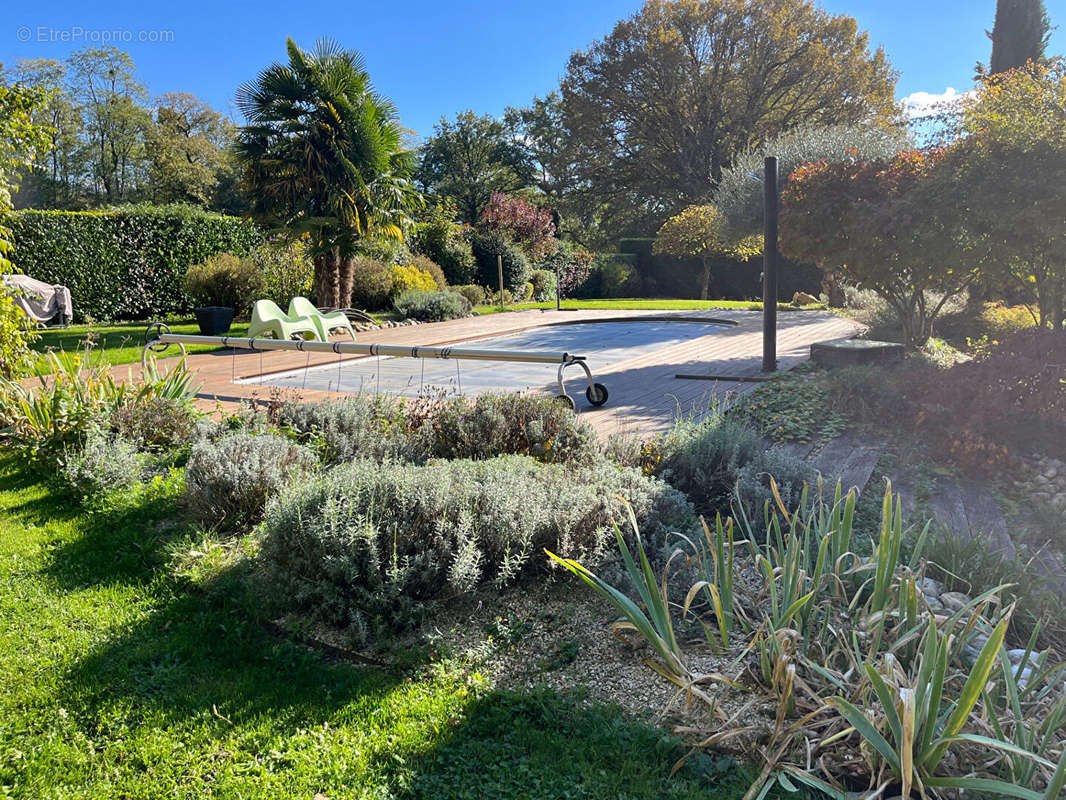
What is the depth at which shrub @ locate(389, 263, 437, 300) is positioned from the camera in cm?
1579

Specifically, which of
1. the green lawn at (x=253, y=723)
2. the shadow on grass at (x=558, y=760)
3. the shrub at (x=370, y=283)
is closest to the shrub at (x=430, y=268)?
the shrub at (x=370, y=283)

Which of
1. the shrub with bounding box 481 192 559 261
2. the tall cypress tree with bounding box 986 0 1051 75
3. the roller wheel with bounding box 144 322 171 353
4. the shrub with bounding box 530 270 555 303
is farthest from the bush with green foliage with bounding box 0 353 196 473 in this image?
the tall cypress tree with bounding box 986 0 1051 75

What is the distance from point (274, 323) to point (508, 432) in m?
6.00

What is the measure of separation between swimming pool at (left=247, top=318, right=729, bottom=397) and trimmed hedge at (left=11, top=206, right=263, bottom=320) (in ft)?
21.4

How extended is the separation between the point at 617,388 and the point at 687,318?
751 cm

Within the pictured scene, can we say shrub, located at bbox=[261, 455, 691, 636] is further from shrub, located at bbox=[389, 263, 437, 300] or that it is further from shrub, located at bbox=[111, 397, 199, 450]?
shrub, located at bbox=[389, 263, 437, 300]

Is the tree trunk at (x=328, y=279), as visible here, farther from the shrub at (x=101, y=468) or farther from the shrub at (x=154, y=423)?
the shrub at (x=101, y=468)

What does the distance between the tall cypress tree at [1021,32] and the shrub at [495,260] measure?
39.2ft

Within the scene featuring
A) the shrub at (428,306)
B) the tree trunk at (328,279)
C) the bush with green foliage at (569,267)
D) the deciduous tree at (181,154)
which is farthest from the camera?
the deciduous tree at (181,154)

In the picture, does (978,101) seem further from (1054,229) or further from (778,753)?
(778,753)

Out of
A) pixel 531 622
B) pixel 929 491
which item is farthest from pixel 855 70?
pixel 531 622

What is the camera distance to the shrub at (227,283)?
12.4m

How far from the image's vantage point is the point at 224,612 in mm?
2654

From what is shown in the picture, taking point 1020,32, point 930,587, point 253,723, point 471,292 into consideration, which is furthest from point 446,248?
point 253,723
